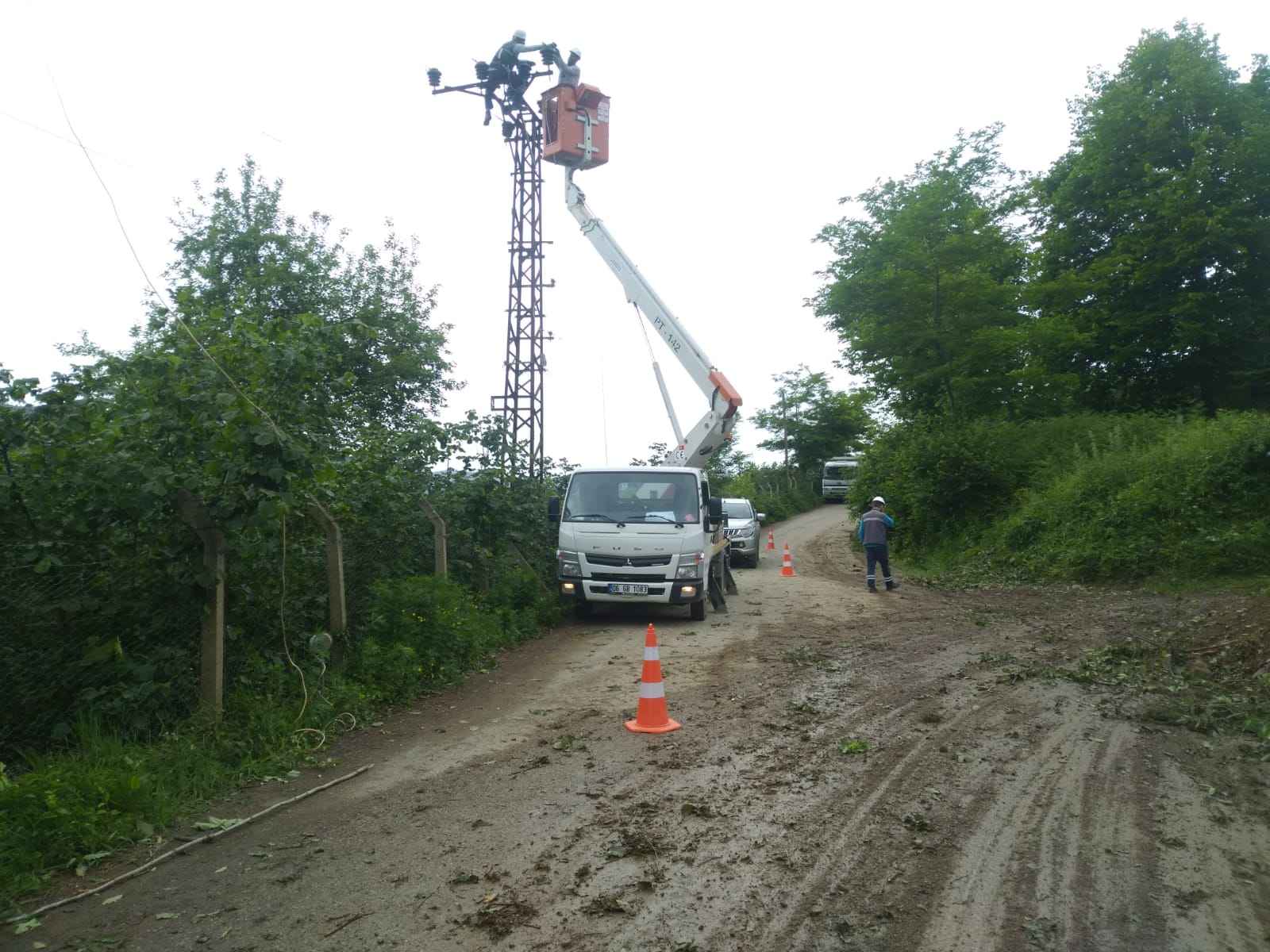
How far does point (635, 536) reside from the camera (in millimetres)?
12383

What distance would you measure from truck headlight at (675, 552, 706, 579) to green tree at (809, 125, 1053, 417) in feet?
39.6

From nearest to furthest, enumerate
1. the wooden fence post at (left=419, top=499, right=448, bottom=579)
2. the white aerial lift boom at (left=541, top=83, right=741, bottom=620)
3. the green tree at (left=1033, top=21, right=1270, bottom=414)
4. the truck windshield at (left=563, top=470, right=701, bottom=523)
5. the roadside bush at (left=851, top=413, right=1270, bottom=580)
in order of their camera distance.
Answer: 1. the wooden fence post at (left=419, top=499, right=448, bottom=579)
2. the truck windshield at (left=563, top=470, right=701, bottom=523)
3. the roadside bush at (left=851, top=413, right=1270, bottom=580)
4. the white aerial lift boom at (left=541, top=83, right=741, bottom=620)
5. the green tree at (left=1033, top=21, right=1270, bottom=414)

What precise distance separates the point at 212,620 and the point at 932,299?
19.4 meters

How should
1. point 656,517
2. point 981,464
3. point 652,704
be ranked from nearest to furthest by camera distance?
point 652,704 < point 656,517 < point 981,464

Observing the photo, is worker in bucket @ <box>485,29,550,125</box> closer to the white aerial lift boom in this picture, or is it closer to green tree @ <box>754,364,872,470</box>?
the white aerial lift boom

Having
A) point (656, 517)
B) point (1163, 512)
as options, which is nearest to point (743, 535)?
point (1163, 512)

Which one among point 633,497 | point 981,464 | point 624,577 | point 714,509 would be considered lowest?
point 624,577

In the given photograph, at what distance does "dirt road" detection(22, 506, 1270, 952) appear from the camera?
3.61 metres

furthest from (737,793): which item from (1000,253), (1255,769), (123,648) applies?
(1000,253)

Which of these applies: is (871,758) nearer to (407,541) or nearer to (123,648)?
(123,648)

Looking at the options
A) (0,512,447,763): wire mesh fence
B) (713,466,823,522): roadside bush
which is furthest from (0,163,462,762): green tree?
(713,466,823,522): roadside bush

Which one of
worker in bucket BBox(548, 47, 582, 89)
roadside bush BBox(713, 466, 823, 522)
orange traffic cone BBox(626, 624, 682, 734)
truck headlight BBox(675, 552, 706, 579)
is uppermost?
worker in bucket BBox(548, 47, 582, 89)

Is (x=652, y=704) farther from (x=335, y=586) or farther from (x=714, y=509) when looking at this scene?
(x=714, y=509)

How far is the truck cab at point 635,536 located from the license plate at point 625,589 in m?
0.01
